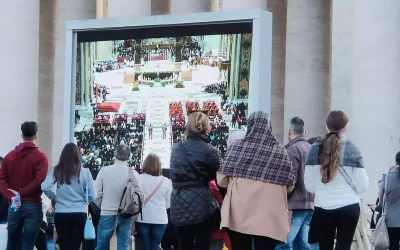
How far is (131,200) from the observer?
16.6 m

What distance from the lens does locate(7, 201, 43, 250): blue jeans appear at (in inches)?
626

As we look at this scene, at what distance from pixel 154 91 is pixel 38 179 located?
2634 millimetres

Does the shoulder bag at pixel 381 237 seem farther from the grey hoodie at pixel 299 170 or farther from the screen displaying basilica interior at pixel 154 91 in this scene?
the screen displaying basilica interior at pixel 154 91

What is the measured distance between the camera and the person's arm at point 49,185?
1589 cm

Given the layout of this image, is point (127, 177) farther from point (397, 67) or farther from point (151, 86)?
point (397, 67)

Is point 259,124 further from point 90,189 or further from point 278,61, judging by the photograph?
point 278,61

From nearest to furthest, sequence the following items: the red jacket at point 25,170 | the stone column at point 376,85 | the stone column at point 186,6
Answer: the red jacket at point 25,170, the stone column at point 376,85, the stone column at point 186,6

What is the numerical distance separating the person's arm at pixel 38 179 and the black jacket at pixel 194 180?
9.98 ft

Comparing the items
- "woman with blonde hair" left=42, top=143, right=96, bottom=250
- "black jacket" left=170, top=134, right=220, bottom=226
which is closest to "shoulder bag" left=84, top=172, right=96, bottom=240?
"woman with blonde hair" left=42, top=143, right=96, bottom=250

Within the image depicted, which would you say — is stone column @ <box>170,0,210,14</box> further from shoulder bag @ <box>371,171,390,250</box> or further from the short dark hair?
shoulder bag @ <box>371,171,390,250</box>

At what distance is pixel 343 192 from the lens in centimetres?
1341

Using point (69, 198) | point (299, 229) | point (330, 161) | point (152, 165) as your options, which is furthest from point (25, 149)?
point (330, 161)

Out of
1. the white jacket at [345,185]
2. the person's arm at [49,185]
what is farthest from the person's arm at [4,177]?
the white jacket at [345,185]

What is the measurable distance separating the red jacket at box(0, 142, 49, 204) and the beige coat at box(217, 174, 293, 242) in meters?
4.73
